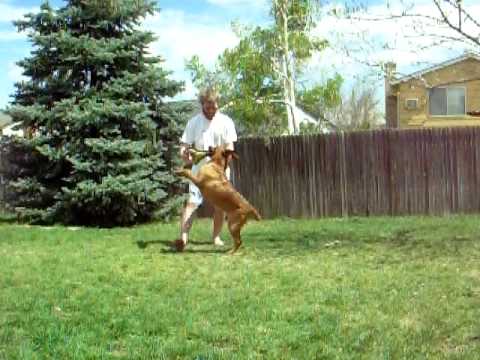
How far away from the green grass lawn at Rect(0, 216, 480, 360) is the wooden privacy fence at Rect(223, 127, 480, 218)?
5.24 meters

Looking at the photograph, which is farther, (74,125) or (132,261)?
(74,125)

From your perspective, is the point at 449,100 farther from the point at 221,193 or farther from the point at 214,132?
the point at 221,193

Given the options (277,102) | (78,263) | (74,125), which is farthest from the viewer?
(277,102)

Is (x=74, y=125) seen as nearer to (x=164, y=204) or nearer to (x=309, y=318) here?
(x=164, y=204)

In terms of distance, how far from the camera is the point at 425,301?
17.3ft

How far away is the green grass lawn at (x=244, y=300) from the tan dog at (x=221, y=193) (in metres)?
0.34

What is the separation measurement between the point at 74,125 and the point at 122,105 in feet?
3.01

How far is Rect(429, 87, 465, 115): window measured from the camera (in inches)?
1179

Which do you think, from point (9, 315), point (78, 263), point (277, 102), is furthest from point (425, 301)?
point (277, 102)

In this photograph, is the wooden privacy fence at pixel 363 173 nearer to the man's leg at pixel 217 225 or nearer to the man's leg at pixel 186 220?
the man's leg at pixel 217 225

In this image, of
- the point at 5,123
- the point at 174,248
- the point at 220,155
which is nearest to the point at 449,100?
the point at 5,123

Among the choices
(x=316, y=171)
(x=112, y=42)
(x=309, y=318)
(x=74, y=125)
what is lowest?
(x=309, y=318)

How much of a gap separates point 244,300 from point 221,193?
2.56 m

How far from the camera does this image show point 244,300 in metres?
5.41
